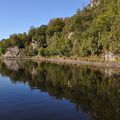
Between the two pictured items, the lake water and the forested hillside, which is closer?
the lake water

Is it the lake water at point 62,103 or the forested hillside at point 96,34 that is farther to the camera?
the forested hillside at point 96,34

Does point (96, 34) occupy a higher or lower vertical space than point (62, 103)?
higher

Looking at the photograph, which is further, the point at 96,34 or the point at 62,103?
the point at 96,34

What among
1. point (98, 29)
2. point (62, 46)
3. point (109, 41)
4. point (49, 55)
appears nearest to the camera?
point (109, 41)

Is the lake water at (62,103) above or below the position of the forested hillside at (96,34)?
below

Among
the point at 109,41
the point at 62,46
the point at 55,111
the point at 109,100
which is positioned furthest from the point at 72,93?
the point at 62,46

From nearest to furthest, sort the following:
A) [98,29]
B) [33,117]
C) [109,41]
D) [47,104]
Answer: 1. [33,117]
2. [47,104]
3. [109,41]
4. [98,29]

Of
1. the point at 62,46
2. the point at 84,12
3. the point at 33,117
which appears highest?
the point at 84,12

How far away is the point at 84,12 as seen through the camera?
168750mm

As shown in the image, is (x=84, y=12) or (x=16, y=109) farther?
(x=84, y=12)

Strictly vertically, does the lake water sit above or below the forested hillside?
below

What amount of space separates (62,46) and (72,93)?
124322 mm

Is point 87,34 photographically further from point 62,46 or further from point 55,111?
point 55,111

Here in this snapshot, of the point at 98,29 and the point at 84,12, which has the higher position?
the point at 84,12
